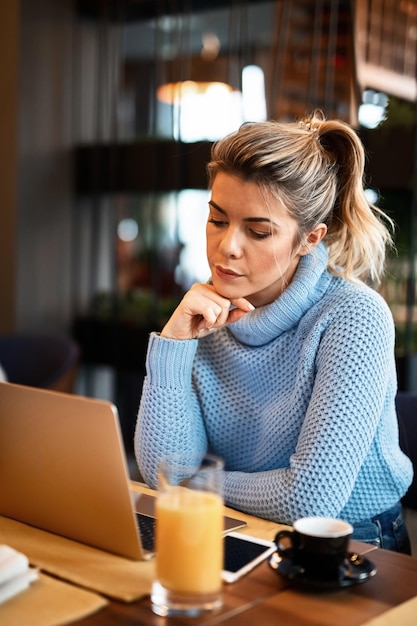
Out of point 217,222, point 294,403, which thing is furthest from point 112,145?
point 294,403

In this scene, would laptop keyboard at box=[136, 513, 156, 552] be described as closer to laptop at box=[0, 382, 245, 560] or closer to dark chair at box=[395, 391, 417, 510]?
laptop at box=[0, 382, 245, 560]

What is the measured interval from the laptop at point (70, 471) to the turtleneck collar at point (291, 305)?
19.7 inches

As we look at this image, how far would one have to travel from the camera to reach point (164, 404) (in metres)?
1.59

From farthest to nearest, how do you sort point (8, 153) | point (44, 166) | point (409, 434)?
point (44, 166) < point (8, 153) < point (409, 434)

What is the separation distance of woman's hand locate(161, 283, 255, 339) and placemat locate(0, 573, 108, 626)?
0.66 metres

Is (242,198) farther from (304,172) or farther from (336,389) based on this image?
(336,389)

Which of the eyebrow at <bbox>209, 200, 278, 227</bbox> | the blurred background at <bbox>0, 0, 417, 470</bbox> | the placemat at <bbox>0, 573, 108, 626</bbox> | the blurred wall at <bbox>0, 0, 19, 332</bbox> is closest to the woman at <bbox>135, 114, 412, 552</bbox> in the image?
the eyebrow at <bbox>209, 200, 278, 227</bbox>

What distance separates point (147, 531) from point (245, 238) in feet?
1.99

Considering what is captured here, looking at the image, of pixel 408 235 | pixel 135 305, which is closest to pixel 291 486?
pixel 408 235

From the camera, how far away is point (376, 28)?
11.3 feet

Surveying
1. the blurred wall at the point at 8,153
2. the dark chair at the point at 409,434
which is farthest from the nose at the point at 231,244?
the blurred wall at the point at 8,153

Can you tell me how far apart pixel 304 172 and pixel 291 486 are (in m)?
0.60

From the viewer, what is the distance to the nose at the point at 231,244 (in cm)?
155

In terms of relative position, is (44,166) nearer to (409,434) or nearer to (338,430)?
(409,434)
